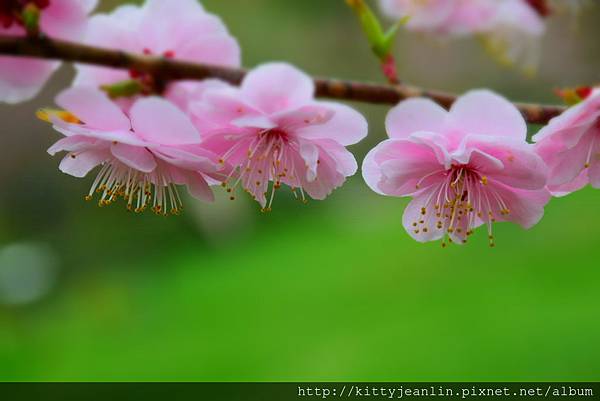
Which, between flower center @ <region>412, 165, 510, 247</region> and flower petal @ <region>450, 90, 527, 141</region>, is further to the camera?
flower center @ <region>412, 165, 510, 247</region>

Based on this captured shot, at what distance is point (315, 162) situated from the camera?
1.99 feet

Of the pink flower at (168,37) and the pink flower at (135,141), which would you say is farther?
the pink flower at (168,37)

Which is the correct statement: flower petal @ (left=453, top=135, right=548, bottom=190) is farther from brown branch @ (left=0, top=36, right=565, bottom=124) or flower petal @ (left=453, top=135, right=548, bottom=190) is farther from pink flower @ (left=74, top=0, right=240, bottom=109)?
pink flower @ (left=74, top=0, right=240, bottom=109)

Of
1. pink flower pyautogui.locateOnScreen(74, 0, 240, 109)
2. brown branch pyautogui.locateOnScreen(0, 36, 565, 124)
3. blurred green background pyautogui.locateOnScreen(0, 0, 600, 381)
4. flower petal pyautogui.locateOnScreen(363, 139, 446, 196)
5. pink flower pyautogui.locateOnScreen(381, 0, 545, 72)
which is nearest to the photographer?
brown branch pyautogui.locateOnScreen(0, 36, 565, 124)

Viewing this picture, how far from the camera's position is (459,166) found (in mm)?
670

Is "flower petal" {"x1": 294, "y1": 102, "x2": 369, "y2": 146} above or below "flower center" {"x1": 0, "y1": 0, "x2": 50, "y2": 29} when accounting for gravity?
below

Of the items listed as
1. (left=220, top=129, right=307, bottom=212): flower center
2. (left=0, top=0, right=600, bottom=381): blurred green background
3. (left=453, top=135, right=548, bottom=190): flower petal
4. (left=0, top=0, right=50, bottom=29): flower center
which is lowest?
(left=453, top=135, right=548, bottom=190): flower petal

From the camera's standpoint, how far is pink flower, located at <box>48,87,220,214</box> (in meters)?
0.56

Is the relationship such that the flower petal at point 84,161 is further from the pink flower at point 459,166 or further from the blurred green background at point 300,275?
the blurred green background at point 300,275

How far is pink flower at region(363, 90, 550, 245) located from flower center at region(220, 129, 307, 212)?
0.25 feet

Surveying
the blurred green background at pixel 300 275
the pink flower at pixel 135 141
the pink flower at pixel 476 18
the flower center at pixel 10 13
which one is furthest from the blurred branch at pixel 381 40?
the blurred green background at pixel 300 275

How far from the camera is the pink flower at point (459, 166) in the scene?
1.89 ft

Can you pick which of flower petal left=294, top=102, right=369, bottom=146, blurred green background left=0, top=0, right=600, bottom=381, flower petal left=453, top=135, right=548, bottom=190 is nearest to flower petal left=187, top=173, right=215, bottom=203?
flower petal left=294, top=102, right=369, bottom=146

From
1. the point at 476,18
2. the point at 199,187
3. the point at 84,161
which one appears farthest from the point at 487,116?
the point at 476,18
